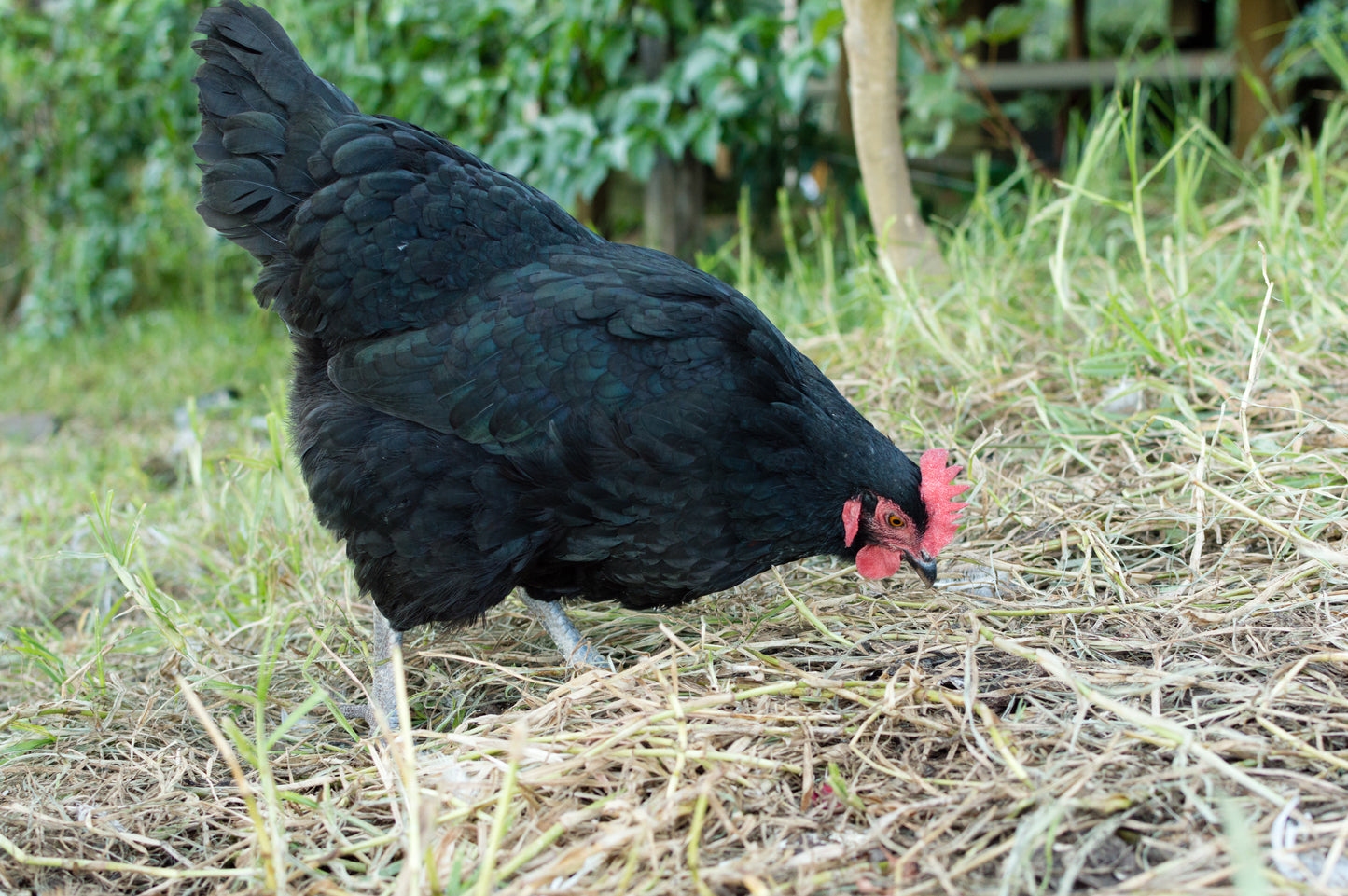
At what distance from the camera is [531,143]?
4953 millimetres

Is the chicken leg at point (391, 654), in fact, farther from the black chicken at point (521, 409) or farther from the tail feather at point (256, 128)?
the tail feather at point (256, 128)

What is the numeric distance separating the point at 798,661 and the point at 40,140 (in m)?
7.55

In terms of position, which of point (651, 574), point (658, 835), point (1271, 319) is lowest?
point (658, 835)

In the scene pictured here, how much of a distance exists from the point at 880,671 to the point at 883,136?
241 cm

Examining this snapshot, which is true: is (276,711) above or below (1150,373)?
below

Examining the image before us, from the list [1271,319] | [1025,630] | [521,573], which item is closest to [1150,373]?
[1271,319]

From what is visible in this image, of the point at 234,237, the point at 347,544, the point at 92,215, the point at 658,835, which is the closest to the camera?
the point at 658,835

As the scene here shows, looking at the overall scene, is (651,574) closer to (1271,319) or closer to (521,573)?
(521,573)

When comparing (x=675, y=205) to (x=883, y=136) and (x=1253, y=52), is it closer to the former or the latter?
(x=883, y=136)

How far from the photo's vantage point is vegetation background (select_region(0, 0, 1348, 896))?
1527 millimetres

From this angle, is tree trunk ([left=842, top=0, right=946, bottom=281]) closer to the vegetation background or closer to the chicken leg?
the vegetation background

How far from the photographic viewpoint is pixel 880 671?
83.3 inches

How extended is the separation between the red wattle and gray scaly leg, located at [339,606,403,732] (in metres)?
1.12

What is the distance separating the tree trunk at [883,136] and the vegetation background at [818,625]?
0.16 metres
